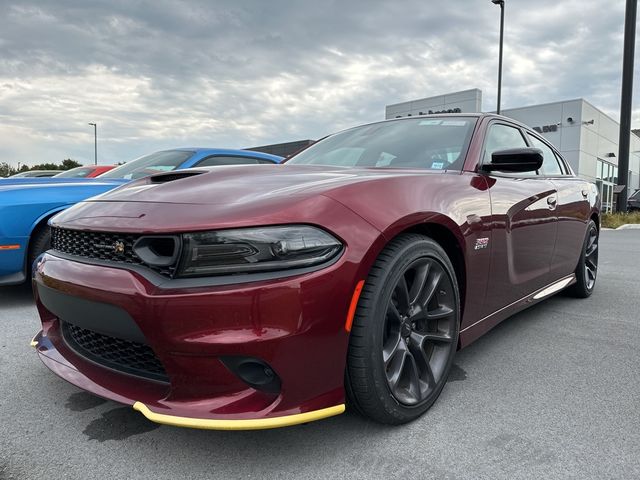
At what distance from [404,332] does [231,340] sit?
76cm

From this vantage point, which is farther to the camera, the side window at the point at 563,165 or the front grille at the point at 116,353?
the side window at the point at 563,165

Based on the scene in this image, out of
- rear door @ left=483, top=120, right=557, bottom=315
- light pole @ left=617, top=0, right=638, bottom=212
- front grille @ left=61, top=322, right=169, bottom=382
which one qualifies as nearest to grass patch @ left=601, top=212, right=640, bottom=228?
light pole @ left=617, top=0, right=638, bottom=212

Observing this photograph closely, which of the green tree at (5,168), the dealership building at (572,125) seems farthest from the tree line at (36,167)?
the dealership building at (572,125)

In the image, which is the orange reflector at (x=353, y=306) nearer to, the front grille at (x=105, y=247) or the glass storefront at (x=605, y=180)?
the front grille at (x=105, y=247)

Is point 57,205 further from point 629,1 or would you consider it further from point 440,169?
point 629,1

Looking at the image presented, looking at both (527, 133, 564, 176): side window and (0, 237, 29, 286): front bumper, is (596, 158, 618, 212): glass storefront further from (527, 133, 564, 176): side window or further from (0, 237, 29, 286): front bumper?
(0, 237, 29, 286): front bumper

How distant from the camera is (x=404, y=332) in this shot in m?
1.93

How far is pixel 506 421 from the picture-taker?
6.46 ft

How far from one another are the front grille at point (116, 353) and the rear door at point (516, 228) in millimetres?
1646

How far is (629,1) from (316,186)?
17.7m

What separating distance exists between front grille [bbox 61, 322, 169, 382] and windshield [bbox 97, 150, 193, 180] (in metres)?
2.89

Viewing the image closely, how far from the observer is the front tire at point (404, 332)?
1704 mm

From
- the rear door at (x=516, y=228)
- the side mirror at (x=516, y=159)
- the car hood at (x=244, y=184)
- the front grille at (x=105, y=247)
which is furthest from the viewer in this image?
the rear door at (x=516, y=228)

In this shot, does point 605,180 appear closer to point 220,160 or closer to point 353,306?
point 220,160
